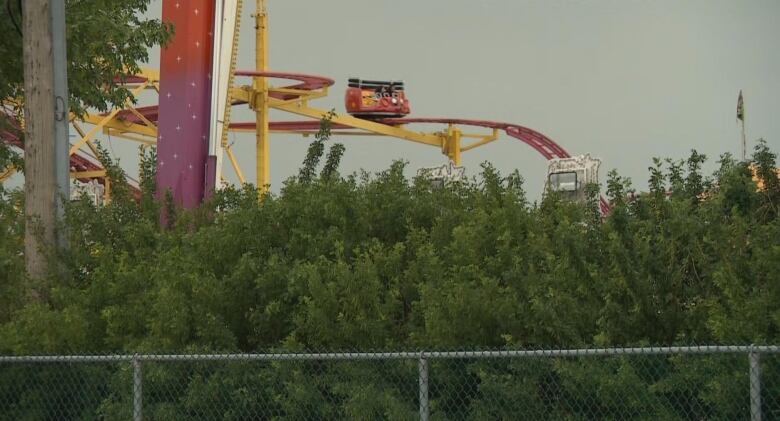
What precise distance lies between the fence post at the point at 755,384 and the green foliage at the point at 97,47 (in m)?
11.5

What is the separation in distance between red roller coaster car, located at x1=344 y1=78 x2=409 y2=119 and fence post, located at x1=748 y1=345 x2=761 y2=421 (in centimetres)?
5224

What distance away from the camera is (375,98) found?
59.9m

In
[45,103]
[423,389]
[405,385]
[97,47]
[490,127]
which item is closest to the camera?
[423,389]

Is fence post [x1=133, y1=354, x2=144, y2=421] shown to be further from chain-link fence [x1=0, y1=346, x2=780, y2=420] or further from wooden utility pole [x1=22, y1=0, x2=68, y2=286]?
wooden utility pole [x1=22, y1=0, x2=68, y2=286]

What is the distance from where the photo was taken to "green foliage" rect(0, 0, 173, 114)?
17.0 metres

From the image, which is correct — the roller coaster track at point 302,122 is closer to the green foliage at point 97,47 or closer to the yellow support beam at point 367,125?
the yellow support beam at point 367,125

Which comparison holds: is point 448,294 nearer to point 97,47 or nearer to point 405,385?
point 405,385

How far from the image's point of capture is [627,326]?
920 cm

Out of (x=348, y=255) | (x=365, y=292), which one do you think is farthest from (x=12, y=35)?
(x=365, y=292)

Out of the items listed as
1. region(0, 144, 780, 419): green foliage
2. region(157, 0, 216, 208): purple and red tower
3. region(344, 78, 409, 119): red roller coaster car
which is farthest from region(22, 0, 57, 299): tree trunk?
region(344, 78, 409, 119): red roller coaster car

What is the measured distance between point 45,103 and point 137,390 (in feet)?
16.2

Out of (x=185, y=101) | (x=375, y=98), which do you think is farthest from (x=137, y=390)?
(x=375, y=98)

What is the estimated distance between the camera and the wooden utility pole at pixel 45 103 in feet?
44.8

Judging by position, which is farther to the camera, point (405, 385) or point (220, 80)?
point (220, 80)
